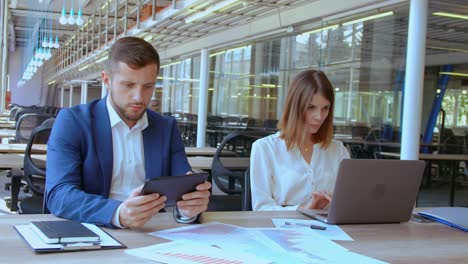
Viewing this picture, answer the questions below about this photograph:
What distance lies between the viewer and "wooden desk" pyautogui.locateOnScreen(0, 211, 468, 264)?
1.27 m

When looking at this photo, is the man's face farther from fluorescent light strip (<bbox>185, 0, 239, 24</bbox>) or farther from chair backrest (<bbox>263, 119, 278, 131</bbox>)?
chair backrest (<bbox>263, 119, 278, 131</bbox>)

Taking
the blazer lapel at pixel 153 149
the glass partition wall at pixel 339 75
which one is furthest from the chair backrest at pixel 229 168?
the blazer lapel at pixel 153 149

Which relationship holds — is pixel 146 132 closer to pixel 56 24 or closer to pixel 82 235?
pixel 82 235

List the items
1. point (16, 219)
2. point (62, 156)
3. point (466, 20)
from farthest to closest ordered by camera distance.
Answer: point (466, 20) → point (62, 156) → point (16, 219)

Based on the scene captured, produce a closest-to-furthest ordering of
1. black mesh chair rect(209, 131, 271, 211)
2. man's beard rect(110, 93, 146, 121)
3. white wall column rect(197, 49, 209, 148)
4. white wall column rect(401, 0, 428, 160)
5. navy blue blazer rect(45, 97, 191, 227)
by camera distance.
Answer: navy blue blazer rect(45, 97, 191, 227) < man's beard rect(110, 93, 146, 121) < black mesh chair rect(209, 131, 271, 211) < white wall column rect(401, 0, 428, 160) < white wall column rect(197, 49, 209, 148)

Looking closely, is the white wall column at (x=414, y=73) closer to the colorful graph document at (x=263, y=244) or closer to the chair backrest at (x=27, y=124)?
the colorful graph document at (x=263, y=244)

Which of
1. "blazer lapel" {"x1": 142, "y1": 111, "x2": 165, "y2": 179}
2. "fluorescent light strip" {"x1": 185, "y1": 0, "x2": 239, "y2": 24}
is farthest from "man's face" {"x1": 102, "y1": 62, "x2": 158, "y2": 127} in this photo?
"fluorescent light strip" {"x1": 185, "y1": 0, "x2": 239, "y2": 24}

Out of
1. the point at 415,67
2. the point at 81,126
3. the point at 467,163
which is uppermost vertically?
the point at 415,67

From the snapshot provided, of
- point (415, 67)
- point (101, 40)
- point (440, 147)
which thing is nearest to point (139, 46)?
point (415, 67)

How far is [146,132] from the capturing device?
6.63 feet

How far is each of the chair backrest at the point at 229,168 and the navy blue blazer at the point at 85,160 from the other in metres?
1.96

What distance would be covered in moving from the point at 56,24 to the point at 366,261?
1965 centimetres

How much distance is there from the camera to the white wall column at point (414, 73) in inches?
183

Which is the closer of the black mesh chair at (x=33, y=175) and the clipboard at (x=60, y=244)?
the clipboard at (x=60, y=244)
